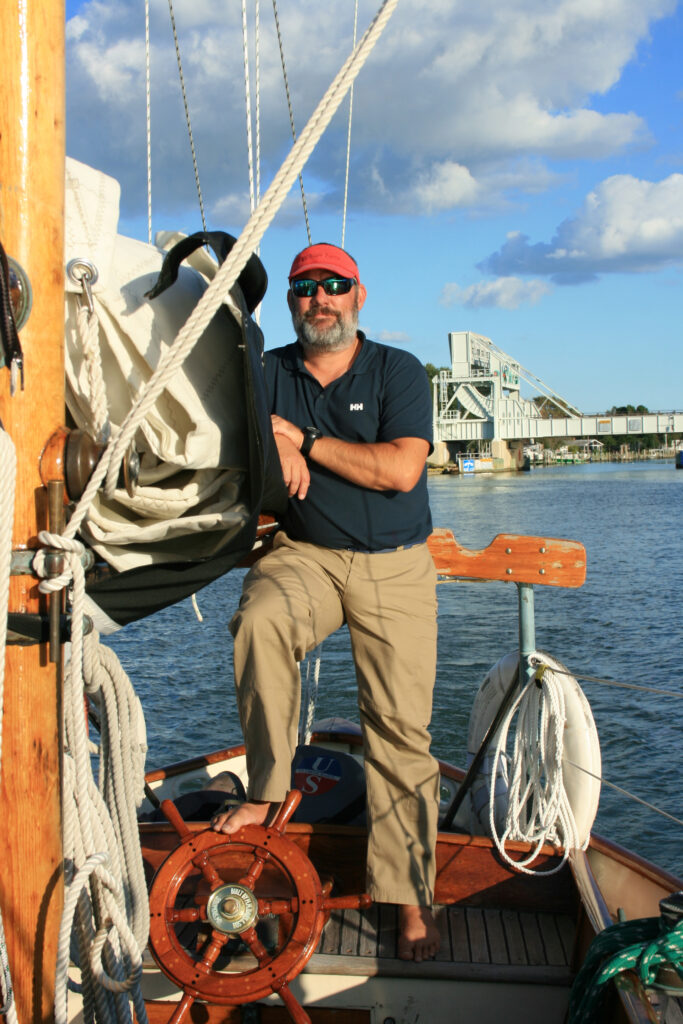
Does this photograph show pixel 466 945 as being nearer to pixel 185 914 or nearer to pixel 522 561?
pixel 185 914

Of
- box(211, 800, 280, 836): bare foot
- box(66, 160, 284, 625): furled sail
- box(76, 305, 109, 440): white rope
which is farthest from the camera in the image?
box(211, 800, 280, 836): bare foot

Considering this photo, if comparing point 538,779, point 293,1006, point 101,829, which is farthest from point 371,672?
point 101,829

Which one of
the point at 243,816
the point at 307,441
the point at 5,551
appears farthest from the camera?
the point at 307,441

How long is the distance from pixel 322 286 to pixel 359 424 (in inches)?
18.1

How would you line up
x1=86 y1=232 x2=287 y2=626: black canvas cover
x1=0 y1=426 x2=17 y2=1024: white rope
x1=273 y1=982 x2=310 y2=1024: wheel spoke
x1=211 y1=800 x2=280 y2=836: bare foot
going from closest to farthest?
x1=0 y1=426 x2=17 y2=1024: white rope
x1=86 y1=232 x2=287 y2=626: black canvas cover
x1=273 y1=982 x2=310 y2=1024: wheel spoke
x1=211 y1=800 x2=280 y2=836: bare foot

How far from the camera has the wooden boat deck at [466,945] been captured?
8.05 feet

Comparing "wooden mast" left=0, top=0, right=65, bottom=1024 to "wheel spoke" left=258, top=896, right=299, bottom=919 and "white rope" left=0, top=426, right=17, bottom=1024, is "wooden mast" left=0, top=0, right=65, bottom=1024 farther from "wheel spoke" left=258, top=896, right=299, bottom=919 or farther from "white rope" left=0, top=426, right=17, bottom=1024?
"wheel spoke" left=258, top=896, right=299, bottom=919

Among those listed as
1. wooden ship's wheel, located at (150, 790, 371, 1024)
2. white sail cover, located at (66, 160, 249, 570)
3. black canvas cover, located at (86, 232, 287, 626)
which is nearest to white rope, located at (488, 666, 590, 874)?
wooden ship's wheel, located at (150, 790, 371, 1024)

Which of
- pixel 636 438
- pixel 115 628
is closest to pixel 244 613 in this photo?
pixel 115 628

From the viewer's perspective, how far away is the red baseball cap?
2.77 metres

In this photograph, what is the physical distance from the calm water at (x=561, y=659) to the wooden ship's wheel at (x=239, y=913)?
4.54m

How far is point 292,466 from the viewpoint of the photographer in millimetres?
→ 2553

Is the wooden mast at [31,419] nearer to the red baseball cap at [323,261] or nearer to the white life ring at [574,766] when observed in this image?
the red baseball cap at [323,261]

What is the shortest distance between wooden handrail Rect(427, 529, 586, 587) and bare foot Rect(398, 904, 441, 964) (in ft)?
3.74
